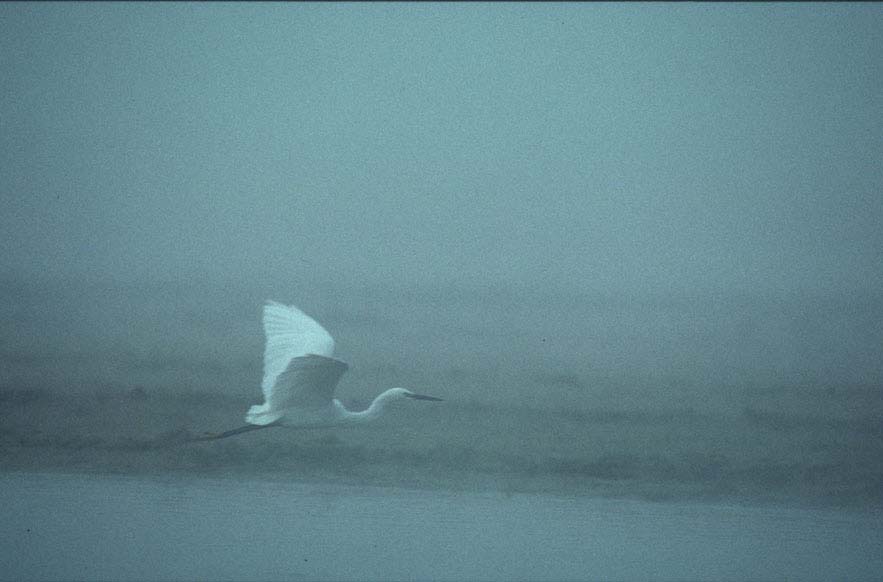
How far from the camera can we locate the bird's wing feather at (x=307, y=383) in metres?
10.9

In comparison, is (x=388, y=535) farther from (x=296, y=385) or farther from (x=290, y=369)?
(x=290, y=369)

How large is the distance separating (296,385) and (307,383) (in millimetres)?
154

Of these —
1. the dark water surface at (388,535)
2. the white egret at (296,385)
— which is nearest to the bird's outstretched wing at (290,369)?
the white egret at (296,385)

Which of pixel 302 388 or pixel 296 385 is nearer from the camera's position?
pixel 296 385

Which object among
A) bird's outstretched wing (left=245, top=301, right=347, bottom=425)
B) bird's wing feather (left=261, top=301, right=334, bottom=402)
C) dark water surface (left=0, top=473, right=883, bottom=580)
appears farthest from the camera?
bird's wing feather (left=261, top=301, right=334, bottom=402)

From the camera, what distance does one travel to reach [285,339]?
41.7 ft

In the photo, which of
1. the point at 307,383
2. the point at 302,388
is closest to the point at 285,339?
the point at 302,388

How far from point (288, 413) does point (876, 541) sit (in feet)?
25.9

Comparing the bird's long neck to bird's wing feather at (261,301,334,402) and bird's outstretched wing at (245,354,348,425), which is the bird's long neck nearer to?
bird's outstretched wing at (245,354,348,425)

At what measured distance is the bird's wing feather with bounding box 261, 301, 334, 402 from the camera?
12328 mm

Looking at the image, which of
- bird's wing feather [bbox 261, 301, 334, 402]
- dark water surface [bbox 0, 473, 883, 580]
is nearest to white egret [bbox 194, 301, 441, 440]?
bird's wing feather [bbox 261, 301, 334, 402]

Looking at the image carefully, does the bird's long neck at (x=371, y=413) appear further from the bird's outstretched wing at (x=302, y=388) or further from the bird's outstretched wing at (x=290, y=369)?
the bird's outstretched wing at (x=290, y=369)

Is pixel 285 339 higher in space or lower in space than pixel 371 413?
higher

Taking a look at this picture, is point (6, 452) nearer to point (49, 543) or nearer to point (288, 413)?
point (49, 543)
